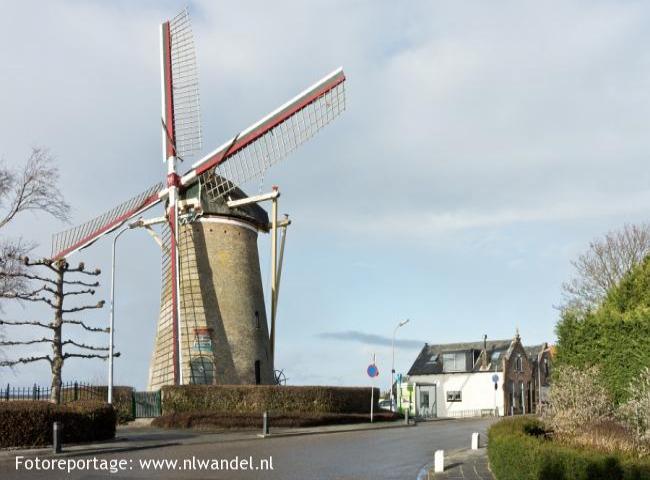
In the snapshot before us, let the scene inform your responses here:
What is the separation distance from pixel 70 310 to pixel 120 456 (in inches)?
553

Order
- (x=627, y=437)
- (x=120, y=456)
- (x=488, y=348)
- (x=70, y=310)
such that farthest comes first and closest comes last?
1. (x=488, y=348)
2. (x=70, y=310)
3. (x=120, y=456)
4. (x=627, y=437)

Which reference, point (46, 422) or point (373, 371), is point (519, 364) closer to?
point (373, 371)

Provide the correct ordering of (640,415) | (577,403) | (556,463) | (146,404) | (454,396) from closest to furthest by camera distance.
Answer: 1. (556,463)
2. (640,415)
3. (577,403)
4. (146,404)
5. (454,396)

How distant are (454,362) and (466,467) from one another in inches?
2100

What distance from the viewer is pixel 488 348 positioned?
7075 centimetres

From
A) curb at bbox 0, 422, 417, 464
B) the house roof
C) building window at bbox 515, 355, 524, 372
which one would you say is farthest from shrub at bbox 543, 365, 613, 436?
building window at bbox 515, 355, 524, 372

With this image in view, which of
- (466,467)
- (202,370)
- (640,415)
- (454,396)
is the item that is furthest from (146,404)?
(454,396)

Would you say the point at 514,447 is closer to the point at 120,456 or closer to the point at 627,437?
the point at 627,437

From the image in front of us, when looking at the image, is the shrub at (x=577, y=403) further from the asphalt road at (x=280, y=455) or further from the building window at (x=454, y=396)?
the building window at (x=454, y=396)

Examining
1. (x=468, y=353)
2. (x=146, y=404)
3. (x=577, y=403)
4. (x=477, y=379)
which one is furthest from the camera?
(x=468, y=353)

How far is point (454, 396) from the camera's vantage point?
6894 centimetres

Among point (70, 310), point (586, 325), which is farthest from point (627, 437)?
point (70, 310)

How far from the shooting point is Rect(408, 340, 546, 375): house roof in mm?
69375

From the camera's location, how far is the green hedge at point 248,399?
117 ft
